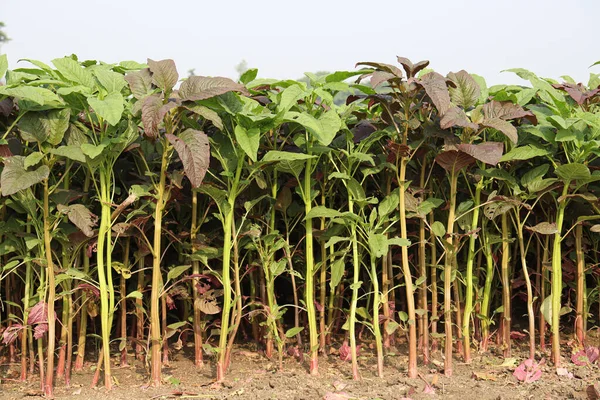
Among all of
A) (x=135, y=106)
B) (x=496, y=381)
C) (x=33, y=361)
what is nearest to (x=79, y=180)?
(x=135, y=106)

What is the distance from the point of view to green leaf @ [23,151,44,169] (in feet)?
9.52

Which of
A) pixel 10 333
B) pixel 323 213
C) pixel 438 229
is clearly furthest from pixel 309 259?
pixel 10 333

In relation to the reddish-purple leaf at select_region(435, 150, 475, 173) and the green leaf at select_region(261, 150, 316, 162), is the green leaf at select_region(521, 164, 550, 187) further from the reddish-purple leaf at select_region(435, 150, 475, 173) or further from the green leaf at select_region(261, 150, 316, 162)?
the green leaf at select_region(261, 150, 316, 162)

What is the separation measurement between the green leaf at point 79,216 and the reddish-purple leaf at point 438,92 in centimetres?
177

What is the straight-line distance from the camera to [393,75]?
3.14 metres

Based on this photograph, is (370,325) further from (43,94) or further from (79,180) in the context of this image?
(43,94)

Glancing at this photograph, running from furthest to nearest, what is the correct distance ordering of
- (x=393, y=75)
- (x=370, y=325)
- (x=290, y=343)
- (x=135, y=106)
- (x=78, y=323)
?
(x=290, y=343) → (x=78, y=323) → (x=370, y=325) → (x=393, y=75) → (x=135, y=106)

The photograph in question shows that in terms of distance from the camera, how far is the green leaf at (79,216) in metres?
2.99

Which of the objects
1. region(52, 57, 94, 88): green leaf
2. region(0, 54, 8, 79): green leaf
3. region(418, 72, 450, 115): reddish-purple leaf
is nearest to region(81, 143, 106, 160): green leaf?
region(52, 57, 94, 88): green leaf

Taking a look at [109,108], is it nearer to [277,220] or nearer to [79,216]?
[79,216]

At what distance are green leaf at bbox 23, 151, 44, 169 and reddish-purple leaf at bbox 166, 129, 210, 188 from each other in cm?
64

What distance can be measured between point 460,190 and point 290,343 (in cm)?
141

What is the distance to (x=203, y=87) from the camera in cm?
293

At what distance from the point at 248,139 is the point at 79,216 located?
0.90 meters
